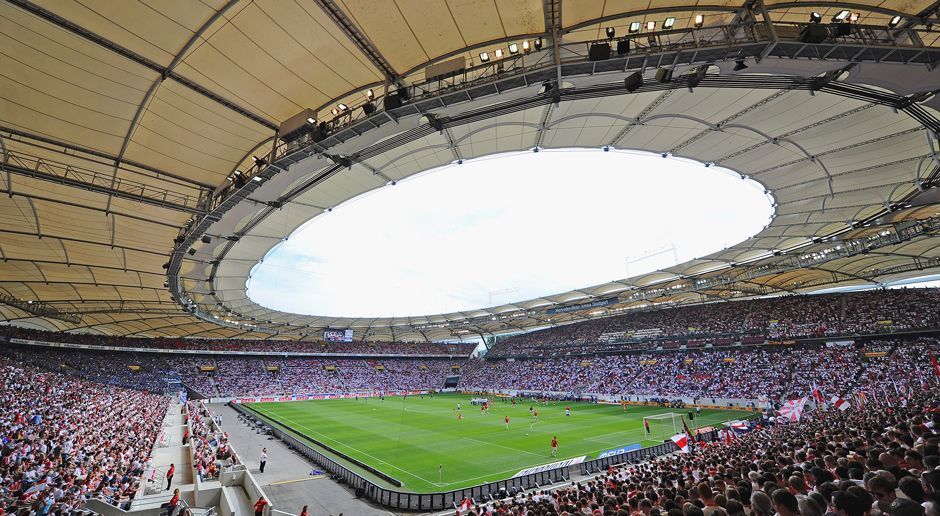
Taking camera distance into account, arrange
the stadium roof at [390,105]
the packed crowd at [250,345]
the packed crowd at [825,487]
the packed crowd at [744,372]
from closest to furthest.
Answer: the packed crowd at [825,487] < the stadium roof at [390,105] < the packed crowd at [744,372] < the packed crowd at [250,345]

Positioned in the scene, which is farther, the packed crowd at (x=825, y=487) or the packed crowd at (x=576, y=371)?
the packed crowd at (x=576, y=371)

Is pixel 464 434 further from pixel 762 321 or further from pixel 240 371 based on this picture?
pixel 240 371

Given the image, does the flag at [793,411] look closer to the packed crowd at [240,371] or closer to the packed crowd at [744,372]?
the packed crowd at [744,372]

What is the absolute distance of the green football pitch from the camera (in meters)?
24.3

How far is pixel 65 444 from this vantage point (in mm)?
19156

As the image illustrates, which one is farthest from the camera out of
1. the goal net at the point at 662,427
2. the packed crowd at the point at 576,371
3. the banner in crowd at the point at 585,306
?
the banner in crowd at the point at 585,306

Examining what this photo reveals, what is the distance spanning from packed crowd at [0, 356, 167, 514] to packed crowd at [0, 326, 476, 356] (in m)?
24.8

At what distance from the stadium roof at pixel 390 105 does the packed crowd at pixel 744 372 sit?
18.8 metres

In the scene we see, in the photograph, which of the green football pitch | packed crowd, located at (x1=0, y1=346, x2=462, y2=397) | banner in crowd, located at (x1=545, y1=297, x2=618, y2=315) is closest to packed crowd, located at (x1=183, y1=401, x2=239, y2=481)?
the green football pitch

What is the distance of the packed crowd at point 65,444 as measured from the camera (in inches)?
536

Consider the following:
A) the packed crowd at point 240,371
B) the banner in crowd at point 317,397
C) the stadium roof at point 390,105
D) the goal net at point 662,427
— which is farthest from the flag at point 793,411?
the packed crowd at point 240,371

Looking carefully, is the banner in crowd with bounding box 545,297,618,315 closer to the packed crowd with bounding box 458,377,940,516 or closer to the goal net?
the goal net

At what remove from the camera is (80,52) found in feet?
32.3

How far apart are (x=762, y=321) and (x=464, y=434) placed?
39.0 m
